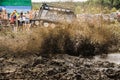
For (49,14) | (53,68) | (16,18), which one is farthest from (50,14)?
(53,68)

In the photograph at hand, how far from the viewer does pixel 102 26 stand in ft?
61.1

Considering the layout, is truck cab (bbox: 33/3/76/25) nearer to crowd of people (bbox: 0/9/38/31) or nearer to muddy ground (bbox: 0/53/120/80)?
crowd of people (bbox: 0/9/38/31)

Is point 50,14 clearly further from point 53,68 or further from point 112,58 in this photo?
point 53,68

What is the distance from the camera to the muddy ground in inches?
477

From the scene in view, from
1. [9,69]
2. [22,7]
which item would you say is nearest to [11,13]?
[22,7]

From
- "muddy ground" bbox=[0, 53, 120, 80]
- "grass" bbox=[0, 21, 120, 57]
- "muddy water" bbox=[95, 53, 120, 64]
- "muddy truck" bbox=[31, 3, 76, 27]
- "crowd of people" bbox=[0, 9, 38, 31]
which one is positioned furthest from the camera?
"muddy truck" bbox=[31, 3, 76, 27]

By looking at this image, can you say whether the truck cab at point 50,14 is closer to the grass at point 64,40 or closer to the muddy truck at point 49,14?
the muddy truck at point 49,14

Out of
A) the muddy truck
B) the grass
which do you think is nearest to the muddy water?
the grass

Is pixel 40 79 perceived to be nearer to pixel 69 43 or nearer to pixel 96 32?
pixel 69 43

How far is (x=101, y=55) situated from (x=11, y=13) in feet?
17.5

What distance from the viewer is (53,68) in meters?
13.1

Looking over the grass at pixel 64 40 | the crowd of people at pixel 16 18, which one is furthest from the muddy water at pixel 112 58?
the crowd of people at pixel 16 18

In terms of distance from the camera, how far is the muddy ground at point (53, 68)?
12109mm

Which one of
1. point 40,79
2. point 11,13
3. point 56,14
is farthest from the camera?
point 56,14
